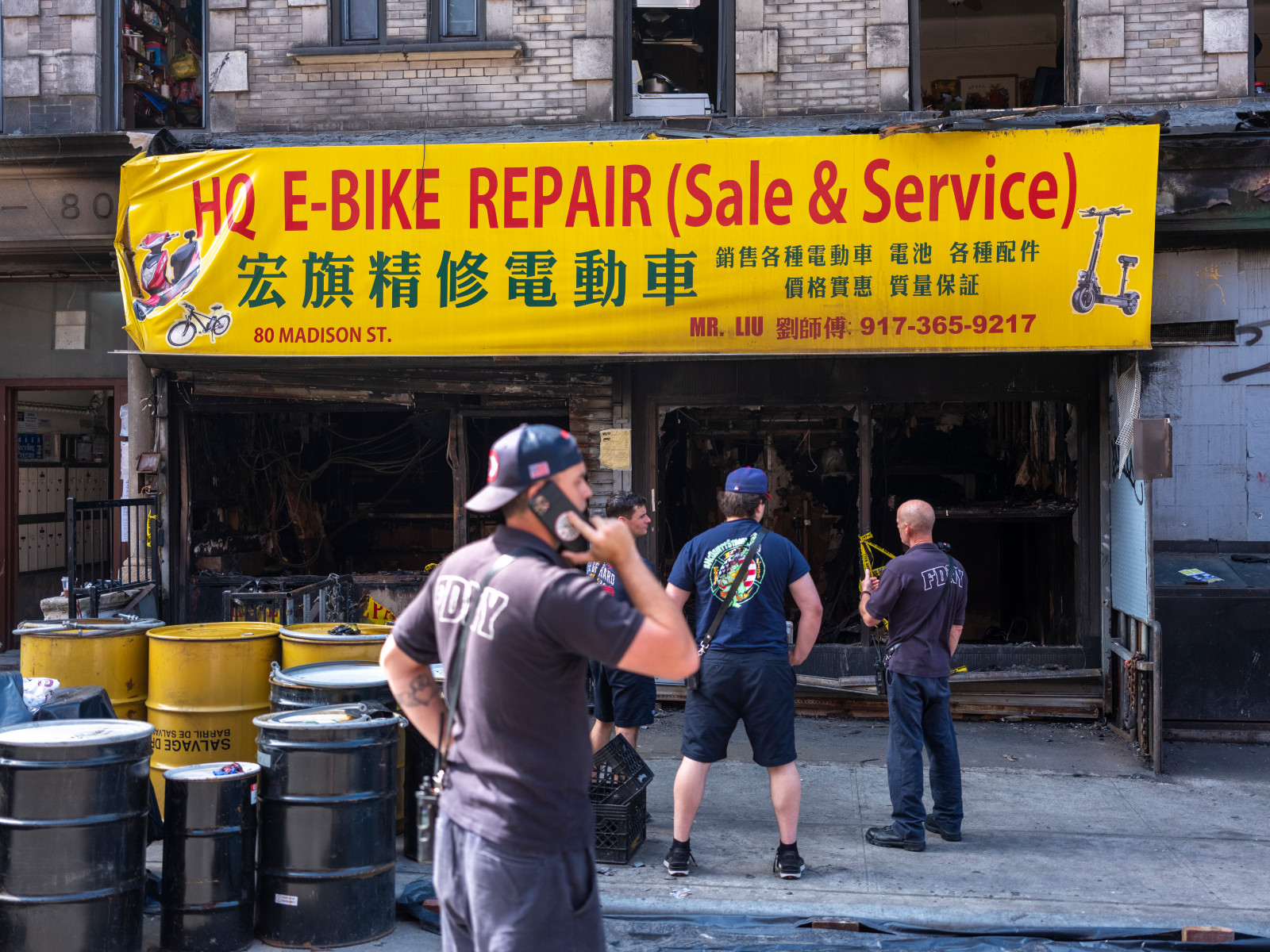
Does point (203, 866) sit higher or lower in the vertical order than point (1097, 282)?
lower

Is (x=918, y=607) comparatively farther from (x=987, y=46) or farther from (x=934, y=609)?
(x=987, y=46)

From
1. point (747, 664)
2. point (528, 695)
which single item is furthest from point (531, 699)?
point (747, 664)

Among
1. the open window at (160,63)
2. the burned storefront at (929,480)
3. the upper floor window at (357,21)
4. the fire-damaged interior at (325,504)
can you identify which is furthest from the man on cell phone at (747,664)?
the open window at (160,63)

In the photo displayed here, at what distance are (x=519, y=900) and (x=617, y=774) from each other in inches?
116

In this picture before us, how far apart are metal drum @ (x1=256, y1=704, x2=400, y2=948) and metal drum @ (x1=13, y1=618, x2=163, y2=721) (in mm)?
1548

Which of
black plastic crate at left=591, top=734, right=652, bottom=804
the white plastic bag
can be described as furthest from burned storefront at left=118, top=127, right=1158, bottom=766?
black plastic crate at left=591, top=734, right=652, bottom=804

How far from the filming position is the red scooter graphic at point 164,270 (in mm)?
8344

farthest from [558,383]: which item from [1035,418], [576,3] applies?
[1035,418]

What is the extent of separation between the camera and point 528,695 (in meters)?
2.84

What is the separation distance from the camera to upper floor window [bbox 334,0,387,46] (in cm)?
902

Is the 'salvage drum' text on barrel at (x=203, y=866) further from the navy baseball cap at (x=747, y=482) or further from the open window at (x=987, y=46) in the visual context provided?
the open window at (x=987, y=46)

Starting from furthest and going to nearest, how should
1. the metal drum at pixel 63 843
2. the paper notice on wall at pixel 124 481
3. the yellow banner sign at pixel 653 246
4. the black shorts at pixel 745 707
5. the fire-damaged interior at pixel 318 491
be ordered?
the fire-damaged interior at pixel 318 491, the paper notice on wall at pixel 124 481, the yellow banner sign at pixel 653 246, the black shorts at pixel 745 707, the metal drum at pixel 63 843

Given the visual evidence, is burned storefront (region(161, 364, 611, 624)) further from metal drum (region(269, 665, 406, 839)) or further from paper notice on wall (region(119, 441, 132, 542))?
metal drum (region(269, 665, 406, 839))

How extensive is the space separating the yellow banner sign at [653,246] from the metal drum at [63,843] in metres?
4.44
